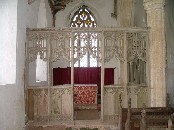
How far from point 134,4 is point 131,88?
435cm

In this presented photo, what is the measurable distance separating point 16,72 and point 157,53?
377 centimetres

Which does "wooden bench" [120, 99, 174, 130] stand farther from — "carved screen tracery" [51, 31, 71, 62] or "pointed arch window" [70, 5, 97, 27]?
"pointed arch window" [70, 5, 97, 27]

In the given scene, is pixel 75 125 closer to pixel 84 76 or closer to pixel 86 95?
pixel 86 95

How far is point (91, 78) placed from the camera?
44.2 feet

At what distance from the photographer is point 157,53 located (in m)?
7.71

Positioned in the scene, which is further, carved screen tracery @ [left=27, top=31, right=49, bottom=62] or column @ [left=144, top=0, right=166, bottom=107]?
carved screen tracery @ [left=27, top=31, right=49, bottom=62]

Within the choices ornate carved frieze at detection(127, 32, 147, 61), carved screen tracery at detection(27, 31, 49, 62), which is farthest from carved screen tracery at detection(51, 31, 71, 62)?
ornate carved frieze at detection(127, 32, 147, 61)

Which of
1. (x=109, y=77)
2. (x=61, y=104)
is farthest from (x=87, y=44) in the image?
(x=109, y=77)

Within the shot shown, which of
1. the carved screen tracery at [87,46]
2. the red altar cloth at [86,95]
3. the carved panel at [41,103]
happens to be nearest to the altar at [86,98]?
the red altar cloth at [86,95]

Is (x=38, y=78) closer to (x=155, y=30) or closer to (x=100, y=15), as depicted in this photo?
(x=155, y=30)

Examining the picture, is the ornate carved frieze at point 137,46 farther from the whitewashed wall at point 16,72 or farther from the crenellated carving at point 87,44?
the whitewashed wall at point 16,72

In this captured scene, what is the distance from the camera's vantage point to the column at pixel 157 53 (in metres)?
7.62

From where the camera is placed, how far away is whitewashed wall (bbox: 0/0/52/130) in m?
6.33

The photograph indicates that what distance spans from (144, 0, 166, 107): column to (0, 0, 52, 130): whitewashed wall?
3411mm
